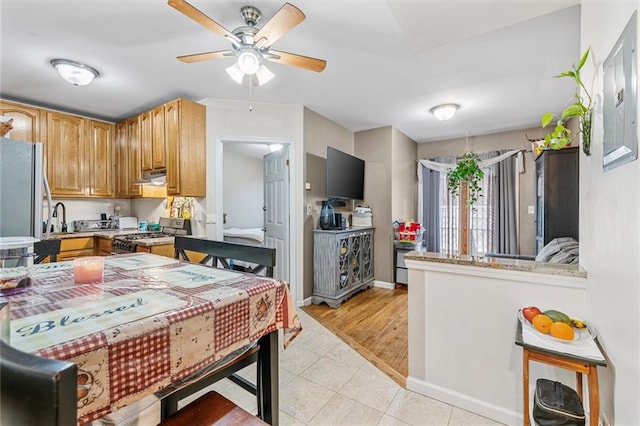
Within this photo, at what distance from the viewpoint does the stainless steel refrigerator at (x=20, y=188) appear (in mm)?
2268

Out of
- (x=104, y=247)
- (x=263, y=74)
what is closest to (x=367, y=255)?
(x=263, y=74)

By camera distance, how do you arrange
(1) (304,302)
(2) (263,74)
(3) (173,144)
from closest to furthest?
(2) (263,74) < (3) (173,144) < (1) (304,302)

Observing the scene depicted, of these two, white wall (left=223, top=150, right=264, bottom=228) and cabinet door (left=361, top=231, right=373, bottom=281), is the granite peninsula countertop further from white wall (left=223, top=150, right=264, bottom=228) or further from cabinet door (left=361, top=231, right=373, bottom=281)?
white wall (left=223, top=150, right=264, bottom=228)

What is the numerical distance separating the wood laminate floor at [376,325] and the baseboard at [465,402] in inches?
4.9

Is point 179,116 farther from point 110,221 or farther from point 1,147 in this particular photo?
point 110,221

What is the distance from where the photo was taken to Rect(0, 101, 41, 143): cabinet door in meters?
2.98

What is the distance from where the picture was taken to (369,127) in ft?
14.3

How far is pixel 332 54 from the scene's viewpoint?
2.29 meters

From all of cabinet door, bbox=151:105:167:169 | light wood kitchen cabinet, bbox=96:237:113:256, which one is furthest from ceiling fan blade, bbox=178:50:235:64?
light wood kitchen cabinet, bbox=96:237:113:256

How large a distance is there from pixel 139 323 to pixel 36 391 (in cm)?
41

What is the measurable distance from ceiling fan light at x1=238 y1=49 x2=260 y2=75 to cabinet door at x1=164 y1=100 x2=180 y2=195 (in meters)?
1.57

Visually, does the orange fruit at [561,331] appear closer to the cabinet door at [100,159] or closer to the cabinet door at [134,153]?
the cabinet door at [134,153]

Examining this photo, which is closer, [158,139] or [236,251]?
[236,251]

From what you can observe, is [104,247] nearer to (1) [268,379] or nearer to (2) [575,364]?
(1) [268,379]
